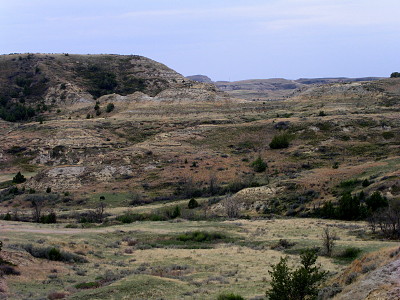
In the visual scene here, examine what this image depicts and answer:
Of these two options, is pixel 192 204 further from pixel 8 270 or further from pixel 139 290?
pixel 139 290

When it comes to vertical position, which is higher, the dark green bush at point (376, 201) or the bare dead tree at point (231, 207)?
the dark green bush at point (376, 201)

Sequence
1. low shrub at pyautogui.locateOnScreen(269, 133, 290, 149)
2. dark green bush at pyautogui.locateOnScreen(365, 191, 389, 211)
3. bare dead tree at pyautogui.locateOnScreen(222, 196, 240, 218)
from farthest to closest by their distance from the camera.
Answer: low shrub at pyautogui.locateOnScreen(269, 133, 290, 149), bare dead tree at pyautogui.locateOnScreen(222, 196, 240, 218), dark green bush at pyautogui.locateOnScreen(365, 191, 389, 211)

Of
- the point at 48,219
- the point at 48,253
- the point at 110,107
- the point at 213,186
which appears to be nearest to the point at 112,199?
the point at 213,186

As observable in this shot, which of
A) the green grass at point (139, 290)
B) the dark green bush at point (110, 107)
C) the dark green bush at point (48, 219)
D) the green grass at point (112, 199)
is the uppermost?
the dark green bush at point (110, 107)

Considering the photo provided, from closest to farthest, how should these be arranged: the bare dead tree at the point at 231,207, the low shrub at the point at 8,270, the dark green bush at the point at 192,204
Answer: the low shrub at the point at 8,270, the bare dead tree at the point at 231,207, the dark green bush at the point at 192,204

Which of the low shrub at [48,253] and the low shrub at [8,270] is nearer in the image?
the low shrub at [8,270]

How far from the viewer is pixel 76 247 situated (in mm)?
23672

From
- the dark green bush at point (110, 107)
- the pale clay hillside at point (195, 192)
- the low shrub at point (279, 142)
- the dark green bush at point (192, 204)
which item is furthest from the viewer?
the dark green bush at point (110, 107)

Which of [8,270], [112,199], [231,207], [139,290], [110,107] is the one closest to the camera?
[139,290]

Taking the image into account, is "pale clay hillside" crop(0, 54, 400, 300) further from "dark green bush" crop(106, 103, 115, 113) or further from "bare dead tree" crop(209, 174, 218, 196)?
"dark green bush" crop(106, 103, 115, 113)

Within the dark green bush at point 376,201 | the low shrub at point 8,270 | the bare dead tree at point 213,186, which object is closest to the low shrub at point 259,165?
the bare dead tree at point 213,186

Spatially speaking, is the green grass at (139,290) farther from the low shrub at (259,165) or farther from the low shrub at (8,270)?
the low shrub at (259,165)

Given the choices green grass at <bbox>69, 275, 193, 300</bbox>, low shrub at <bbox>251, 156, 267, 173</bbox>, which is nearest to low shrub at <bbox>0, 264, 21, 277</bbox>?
Answer: green grass at <bbox>69, 275, 193, 300</bbox>

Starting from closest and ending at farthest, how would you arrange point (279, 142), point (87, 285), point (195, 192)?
point (87, 285) → point (195, 192) → point (279, 142)
